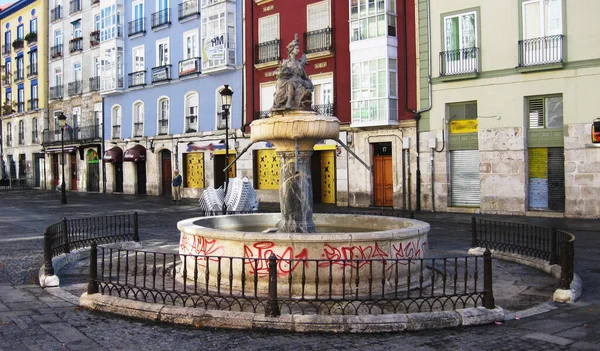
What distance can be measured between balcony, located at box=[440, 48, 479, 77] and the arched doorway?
18774 millimetres

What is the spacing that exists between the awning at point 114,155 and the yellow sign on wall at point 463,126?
2305cm

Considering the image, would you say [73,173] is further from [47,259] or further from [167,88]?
[47,259]

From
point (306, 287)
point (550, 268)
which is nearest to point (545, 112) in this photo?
point (550, 268)

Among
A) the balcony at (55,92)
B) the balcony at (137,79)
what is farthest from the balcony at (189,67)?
the balcony at (55,92)

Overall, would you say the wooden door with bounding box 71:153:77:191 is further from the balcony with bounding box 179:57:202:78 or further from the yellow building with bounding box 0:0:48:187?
the balcony with bounding box 179:57:202:78

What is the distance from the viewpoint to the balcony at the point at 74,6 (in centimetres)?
4211

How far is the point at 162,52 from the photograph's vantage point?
3472 centimetres

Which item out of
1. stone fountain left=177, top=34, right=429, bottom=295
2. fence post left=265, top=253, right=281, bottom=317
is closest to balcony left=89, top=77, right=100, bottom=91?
stone fountain left=177, top=34, right=429, bottom=295

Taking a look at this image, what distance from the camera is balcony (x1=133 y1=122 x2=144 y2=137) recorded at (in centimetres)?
3697

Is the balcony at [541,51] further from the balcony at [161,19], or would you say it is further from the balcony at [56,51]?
the balcony at [56,51]

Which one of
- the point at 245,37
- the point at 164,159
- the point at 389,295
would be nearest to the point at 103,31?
the point at 164,159

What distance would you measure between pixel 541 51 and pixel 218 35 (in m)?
16.3

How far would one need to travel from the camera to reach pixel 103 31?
38438mm

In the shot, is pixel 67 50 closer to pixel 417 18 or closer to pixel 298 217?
pixel 417 18
